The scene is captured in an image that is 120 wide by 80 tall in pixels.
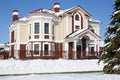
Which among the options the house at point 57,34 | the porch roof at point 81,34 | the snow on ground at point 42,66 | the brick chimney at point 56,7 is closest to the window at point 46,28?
the house at point 57,34

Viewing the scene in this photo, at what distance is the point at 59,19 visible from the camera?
141ft

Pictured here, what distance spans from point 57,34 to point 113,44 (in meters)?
20.2

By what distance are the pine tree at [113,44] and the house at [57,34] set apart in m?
14.4

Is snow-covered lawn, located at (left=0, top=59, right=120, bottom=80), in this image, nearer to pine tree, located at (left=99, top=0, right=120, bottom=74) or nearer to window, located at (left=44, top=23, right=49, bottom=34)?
pine tree, located at (left=99, top=0, right=120, bottom=74)

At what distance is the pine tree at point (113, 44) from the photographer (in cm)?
2303

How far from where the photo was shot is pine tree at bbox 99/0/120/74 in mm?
23031

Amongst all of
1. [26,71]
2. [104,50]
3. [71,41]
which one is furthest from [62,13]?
[104,50]

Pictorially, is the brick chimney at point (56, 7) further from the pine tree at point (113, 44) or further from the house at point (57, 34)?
the pine tree at point (113, 44)

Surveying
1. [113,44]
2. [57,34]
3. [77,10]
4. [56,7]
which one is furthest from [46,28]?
[113,44]

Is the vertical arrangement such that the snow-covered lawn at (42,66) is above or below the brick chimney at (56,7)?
below

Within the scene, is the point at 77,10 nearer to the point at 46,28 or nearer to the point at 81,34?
the point at 81,34

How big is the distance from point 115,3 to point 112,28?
7.44 feet

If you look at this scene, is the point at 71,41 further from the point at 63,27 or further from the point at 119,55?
the point at 119,55

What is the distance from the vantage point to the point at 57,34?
140 ft
